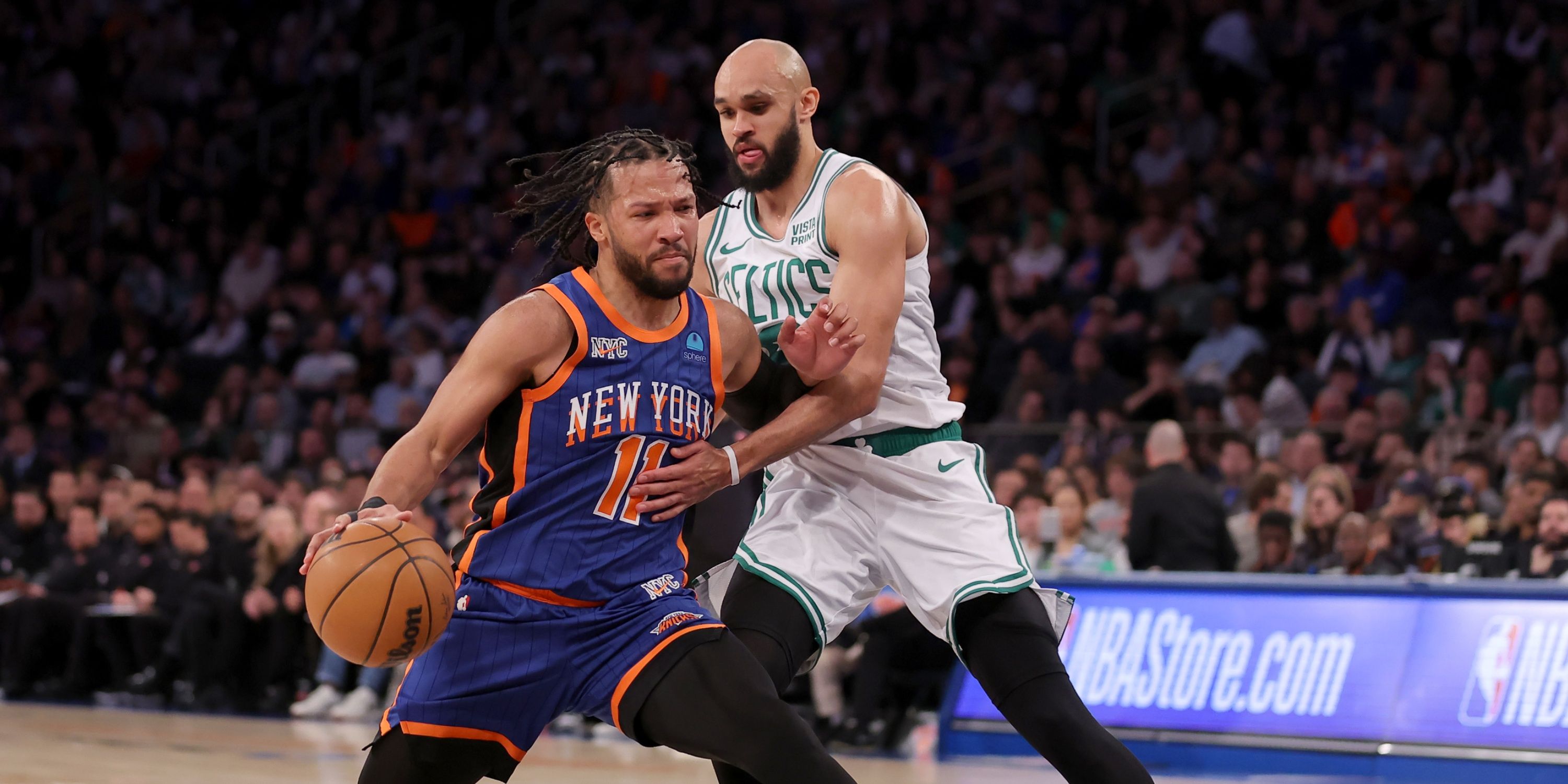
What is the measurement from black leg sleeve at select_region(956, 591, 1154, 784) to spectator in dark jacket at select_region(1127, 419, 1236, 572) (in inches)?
209

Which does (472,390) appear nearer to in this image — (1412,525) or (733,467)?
(733,467)

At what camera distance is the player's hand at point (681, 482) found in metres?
4.08

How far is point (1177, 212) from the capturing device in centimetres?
1432

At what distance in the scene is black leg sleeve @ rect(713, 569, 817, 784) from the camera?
4359 millimetres

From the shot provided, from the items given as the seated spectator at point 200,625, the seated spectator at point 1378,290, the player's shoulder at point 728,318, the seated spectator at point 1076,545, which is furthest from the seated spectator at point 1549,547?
the seated spectator at point 200,625

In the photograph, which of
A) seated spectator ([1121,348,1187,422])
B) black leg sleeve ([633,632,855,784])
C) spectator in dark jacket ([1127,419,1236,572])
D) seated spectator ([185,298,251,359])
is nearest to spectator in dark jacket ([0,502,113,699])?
seated spectator ([185,298,251,359])

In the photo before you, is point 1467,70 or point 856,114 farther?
point 856,114

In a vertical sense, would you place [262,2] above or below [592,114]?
above

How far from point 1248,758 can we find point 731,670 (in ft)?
18.3

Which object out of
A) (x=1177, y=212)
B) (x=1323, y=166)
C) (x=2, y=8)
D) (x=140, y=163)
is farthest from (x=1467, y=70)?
(x=2, y=8)

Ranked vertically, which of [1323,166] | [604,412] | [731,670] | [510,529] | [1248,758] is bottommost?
[1248,758]

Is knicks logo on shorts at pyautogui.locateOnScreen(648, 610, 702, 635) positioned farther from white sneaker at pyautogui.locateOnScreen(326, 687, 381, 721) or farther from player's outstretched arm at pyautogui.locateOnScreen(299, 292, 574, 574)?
white sneaker at pyautogui.locateOnScreen(326, 687, 381, 721)

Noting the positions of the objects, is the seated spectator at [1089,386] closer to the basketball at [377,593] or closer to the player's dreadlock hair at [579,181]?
the player's dreadlock hair at [579,181]

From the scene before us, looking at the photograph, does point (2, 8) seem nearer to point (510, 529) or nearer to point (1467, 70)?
point (1467, 70)
